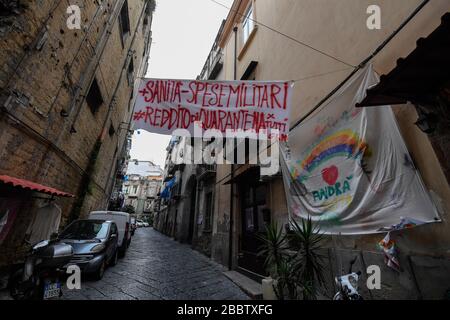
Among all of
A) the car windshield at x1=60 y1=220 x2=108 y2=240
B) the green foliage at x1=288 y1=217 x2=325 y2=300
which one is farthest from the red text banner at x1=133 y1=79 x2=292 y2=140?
the car windshield at x1=60 y1=220 x2=108 y2=240

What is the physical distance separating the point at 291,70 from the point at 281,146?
2137 millimetres

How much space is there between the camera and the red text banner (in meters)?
3.54

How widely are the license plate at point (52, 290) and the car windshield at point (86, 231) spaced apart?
2499 millimetres

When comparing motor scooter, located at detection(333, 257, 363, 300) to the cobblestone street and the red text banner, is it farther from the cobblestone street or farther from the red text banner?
the cobblestone street

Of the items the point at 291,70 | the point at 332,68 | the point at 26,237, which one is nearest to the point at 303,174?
the point at 332,68

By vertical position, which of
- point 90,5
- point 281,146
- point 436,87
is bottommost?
point 436,87

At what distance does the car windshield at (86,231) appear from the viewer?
5.49 m

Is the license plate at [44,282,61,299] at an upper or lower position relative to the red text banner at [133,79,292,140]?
lower

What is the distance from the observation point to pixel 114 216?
877cm

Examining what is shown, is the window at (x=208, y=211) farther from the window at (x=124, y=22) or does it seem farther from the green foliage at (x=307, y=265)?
the window at (x=124, y=22)

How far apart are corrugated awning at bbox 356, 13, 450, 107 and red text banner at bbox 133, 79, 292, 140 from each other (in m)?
1.49
